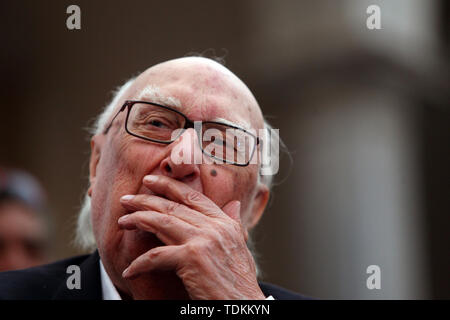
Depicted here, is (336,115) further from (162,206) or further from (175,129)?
→ (162,206)

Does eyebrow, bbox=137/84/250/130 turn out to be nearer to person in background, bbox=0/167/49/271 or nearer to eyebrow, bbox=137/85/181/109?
eyebrow, bbox=137/85/181/109

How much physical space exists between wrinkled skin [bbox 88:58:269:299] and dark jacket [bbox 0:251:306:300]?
0.13 m

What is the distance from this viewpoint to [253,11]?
908 cm

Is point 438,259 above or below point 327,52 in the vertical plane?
below

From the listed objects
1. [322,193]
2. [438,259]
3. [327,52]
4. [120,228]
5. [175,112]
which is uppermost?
[327,52]

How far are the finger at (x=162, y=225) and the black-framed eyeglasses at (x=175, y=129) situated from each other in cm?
36

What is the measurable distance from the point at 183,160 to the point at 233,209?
0.31 meters

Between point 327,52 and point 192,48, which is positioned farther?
point 192,48

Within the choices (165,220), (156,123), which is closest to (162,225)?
(165,220)

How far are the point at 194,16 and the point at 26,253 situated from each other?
554 centimetres

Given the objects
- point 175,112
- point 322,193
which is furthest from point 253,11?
point 175,112

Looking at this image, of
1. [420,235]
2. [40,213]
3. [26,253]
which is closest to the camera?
[26,253]

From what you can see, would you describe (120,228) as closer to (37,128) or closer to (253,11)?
(253,11)

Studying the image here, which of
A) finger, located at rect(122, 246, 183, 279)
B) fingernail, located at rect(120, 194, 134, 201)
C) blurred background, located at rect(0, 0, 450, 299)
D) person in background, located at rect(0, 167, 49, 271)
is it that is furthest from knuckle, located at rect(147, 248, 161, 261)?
blurred background, located at rect(0, 0, 450, 299)
